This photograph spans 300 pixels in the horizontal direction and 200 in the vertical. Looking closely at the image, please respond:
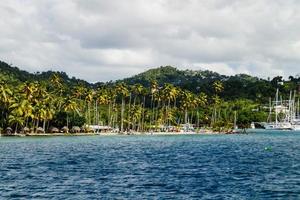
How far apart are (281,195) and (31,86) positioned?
14610 centimetres

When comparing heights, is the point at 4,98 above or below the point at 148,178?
above

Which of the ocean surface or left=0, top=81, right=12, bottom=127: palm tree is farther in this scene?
left=0, top=81, right=12, bottom=127: palm tree

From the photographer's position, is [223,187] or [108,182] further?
[108,182]

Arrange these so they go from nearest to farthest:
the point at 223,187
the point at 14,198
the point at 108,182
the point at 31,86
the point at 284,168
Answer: the point at 14,198 < the point at 223,187 < the point at 108,182 < the point at 284,168 < the point at 31,86

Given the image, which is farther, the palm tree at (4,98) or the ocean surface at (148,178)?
the palm tree at (4,98)

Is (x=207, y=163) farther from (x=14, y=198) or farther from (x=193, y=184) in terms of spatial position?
(x=14, y=198)

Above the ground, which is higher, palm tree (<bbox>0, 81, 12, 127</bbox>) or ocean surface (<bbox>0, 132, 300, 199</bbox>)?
palm tree (<bbox>0, 81, 12, 127</bbox>)

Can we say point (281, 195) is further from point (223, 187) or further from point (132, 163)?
point (132, 163)

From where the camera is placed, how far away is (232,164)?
68.5 m

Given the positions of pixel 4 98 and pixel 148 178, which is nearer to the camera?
pixel 148 178

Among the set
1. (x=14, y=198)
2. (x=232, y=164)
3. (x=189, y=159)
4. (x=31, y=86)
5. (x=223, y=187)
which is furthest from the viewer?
(x=31, y=86)

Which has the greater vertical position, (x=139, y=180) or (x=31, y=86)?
(x=31, y=86)

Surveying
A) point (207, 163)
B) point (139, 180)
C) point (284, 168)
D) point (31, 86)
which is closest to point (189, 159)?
point (207, 163)

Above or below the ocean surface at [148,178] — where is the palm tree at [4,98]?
above
